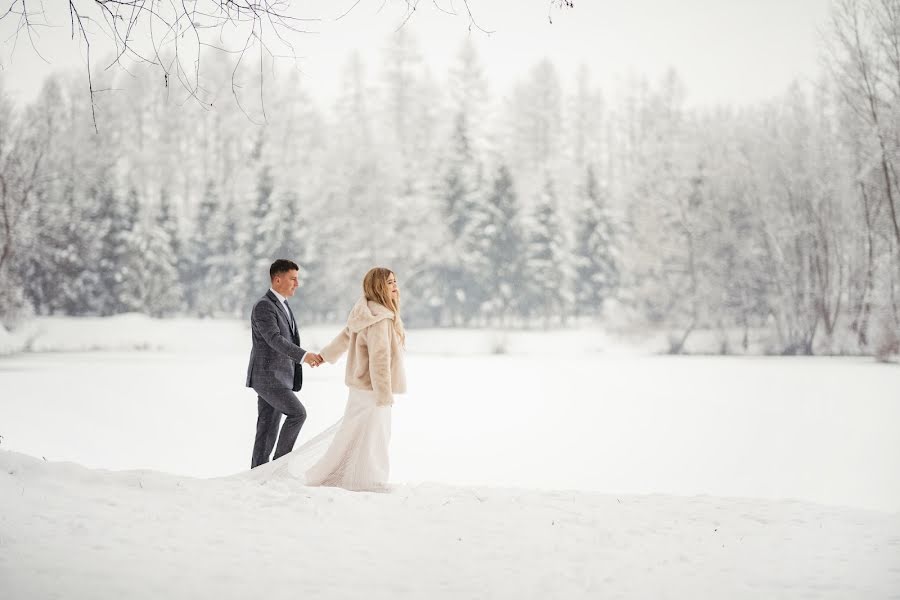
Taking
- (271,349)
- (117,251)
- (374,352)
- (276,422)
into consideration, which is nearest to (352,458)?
(276,422)

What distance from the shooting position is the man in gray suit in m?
5.35

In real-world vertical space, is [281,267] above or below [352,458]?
above

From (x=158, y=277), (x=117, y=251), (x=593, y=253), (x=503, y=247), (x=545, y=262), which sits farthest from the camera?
(x=593, y=253)

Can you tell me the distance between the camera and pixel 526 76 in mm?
40031

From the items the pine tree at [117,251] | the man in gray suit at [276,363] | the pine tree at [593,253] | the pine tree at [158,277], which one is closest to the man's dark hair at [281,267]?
the man in gray suit at [276,363]

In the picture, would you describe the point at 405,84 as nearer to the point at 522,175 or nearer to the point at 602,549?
the point at 522,175

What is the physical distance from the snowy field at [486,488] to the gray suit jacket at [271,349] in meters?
0.66

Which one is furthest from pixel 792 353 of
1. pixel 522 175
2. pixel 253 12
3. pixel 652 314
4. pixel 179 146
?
pixel 179 146

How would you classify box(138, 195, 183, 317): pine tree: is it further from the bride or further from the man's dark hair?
the bride

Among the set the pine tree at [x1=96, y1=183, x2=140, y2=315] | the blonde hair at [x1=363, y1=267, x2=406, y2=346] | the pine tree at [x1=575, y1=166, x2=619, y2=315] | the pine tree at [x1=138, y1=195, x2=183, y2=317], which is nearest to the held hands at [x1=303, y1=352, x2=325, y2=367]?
the blonde hair at [x1=363, y1=267, x2=406, y2=346]

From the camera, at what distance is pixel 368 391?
534 cm

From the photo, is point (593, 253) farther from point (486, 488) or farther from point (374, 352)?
point (374, 352)

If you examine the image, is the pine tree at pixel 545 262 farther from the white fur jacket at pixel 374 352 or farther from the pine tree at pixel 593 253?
the white fur jacket at pixel 374 352

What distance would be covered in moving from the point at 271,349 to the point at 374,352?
71 centimetres
